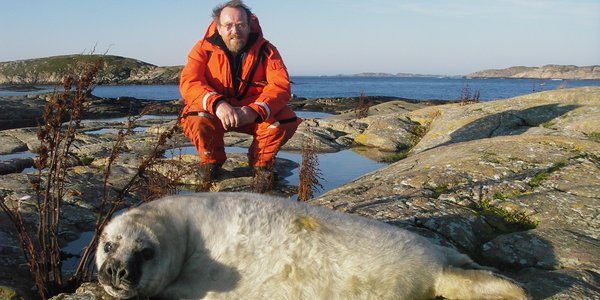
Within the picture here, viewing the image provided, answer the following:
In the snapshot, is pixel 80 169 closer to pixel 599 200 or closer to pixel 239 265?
pixel 239 265

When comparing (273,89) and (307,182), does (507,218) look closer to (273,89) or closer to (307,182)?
(307,182)

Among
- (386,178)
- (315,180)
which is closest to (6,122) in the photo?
(315,180)

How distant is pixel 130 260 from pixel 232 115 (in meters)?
4.51

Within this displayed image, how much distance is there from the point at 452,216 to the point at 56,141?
3.49 meters

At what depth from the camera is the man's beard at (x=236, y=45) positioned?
812cm

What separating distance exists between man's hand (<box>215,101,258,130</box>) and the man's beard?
1.19 m

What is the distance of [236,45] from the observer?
816cm

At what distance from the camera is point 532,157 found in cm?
655

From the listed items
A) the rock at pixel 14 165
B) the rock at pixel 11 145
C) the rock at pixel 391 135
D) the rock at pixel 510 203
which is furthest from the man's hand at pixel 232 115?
the rock at pixel 11 145

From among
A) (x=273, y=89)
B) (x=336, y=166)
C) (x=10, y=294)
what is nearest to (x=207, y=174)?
(x=273, y=89)

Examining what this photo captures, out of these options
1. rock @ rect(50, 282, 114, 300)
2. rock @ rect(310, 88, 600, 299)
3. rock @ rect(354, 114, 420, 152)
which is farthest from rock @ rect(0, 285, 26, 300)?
rock @ rect(354, 114, 420, 152)

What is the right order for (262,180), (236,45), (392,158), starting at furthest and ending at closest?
(392,158) < (236,45) < (262,180)

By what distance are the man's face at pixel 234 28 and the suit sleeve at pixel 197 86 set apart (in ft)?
1.46

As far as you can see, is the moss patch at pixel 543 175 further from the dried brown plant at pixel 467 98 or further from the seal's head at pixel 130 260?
the dried brown plant at pixel 467 98
